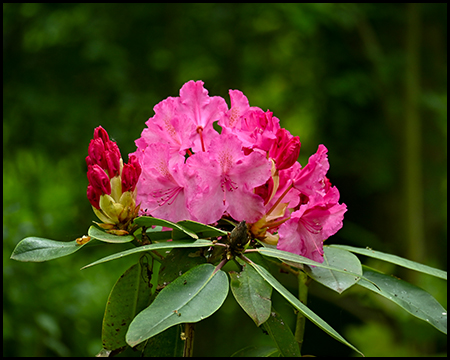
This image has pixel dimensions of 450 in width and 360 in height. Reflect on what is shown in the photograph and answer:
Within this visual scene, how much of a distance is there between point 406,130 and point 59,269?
2.05 metres

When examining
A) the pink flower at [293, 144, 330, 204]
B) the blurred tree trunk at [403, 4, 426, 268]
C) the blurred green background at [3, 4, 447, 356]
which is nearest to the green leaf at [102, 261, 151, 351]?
the pink flower at [293, 144, 330, 204]

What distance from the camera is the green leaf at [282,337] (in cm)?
64

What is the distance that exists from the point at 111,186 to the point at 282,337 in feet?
1.06

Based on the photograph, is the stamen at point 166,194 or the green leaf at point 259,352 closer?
the stamen at point 166,194

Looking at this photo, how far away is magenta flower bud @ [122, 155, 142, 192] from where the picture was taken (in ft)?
2.07

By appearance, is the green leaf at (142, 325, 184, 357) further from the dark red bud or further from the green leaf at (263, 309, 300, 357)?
the dark red bud

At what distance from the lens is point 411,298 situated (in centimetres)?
71

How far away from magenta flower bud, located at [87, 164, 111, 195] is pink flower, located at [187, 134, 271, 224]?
0.12 meters

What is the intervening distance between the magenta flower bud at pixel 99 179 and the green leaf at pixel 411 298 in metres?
0.39

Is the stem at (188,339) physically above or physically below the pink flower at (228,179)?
below

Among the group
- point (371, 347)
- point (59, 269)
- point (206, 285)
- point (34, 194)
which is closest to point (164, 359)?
point (206, 285)

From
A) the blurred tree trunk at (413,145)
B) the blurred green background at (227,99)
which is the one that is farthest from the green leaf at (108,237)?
the blurred tree trunk at (413,145)

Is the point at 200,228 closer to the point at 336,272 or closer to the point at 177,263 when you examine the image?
the point at 177,263

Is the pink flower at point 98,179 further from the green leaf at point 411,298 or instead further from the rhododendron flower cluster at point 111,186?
the green leaf at point 411,298
